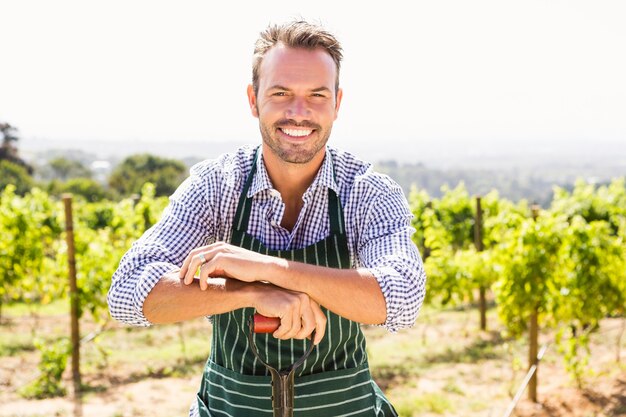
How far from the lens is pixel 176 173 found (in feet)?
184

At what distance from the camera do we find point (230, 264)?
4.68 feet

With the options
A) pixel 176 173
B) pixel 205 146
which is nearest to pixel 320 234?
pixel 176 173

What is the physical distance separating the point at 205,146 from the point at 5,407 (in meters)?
75.9

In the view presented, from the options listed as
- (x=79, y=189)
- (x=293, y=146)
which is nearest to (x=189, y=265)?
(x=293, y=146)

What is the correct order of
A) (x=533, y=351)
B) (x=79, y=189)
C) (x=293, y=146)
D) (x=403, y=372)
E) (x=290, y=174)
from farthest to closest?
(x=79, y=189) < (x=403, y=372) < (x=533, y=351) < (x=290, y=174) < (x=293, y=146)

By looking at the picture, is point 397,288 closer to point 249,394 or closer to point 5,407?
point 249,394

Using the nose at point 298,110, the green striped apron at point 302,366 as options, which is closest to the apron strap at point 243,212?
the green striped apron at point 302,366

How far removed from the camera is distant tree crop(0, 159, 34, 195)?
46062 millimetres

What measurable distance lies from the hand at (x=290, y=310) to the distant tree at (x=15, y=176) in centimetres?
4830

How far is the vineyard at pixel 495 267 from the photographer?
5379mm

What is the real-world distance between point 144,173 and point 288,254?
56.2 m

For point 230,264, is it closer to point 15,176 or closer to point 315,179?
point 315,179

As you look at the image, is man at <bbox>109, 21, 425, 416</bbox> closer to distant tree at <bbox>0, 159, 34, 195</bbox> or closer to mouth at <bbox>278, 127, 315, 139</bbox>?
mouth at <bbox>278, 127, 315, 139</bbox>

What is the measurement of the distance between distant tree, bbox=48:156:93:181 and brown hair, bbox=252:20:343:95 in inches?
2849
